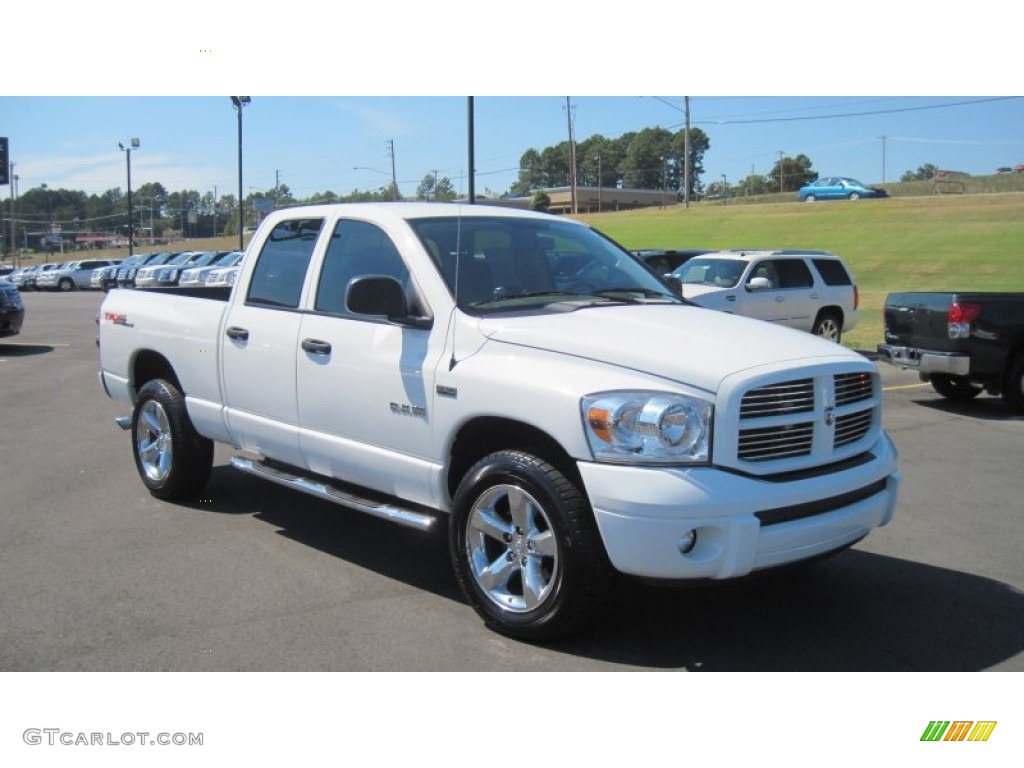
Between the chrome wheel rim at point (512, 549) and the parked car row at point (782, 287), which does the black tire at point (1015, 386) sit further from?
the chrome wheel rim at point (512, 549)

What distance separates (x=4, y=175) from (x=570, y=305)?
37.9 feet

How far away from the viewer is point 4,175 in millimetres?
13516

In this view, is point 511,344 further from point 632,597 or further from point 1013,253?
point 1013,253

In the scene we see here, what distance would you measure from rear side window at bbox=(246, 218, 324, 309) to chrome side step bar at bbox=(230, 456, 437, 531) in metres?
1.01

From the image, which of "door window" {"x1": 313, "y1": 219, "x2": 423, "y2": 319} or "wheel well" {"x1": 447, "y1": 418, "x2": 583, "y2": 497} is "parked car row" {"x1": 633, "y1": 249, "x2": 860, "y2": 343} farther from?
"wheel well" {"x1": 447, "y1": 418, "x2": 583, "y2": 497}

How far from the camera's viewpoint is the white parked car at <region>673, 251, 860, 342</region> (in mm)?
16141

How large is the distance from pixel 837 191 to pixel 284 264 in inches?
2193


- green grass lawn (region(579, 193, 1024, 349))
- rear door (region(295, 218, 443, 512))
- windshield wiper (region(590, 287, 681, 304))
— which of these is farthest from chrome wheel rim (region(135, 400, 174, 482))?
green grass lawn (region(579, 193, 1024, 349))

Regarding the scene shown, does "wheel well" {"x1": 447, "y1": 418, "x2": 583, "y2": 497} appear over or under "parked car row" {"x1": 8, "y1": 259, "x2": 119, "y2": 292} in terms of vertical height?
under

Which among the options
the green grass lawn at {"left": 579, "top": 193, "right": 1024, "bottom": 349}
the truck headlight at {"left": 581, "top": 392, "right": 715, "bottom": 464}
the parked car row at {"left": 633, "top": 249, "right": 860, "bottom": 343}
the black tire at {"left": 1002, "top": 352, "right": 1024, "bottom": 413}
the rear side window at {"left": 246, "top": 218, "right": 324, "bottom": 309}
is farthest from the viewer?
the green grass lawn at {"left": 579, "top": 193, "right": 1024, "bottom": 349}

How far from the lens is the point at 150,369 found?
7254mm

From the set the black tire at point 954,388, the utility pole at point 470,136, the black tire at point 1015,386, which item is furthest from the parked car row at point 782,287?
the utility pole at point 470,136

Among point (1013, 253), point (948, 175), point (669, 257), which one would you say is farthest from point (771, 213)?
point (669, 257)

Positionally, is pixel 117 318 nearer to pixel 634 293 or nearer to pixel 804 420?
pixel 634 293
